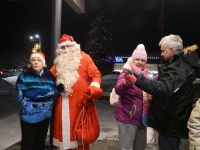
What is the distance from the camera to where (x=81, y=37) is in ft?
127

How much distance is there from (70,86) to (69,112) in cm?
A: 37

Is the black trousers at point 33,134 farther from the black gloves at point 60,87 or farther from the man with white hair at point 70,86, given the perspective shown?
the black gloves at point 60,87

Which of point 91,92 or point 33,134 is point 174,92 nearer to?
point 91,92

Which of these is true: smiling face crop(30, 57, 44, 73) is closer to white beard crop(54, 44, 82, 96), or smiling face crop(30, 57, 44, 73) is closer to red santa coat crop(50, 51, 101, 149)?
white beard crop(54, 44, 82, 96)

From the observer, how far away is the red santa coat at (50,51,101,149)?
3.42 metres

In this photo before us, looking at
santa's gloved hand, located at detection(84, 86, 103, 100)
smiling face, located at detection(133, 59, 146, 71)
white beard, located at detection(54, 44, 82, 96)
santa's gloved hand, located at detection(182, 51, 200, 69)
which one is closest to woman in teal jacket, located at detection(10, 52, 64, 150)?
white beard, located at detection(54, 44, 82, 96)

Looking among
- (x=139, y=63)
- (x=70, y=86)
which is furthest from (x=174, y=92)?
(x=70, y=86)

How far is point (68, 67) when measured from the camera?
3484mm

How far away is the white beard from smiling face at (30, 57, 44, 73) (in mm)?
247

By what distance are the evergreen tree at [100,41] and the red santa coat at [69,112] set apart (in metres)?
25.4

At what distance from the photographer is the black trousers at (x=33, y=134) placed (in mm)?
3353

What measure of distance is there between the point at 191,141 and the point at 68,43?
A: 2153 mm

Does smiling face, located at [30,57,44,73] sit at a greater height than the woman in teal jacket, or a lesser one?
greater

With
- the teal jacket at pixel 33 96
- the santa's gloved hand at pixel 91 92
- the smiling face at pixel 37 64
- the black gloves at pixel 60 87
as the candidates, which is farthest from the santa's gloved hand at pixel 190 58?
the smiling face at pixel 37 64
